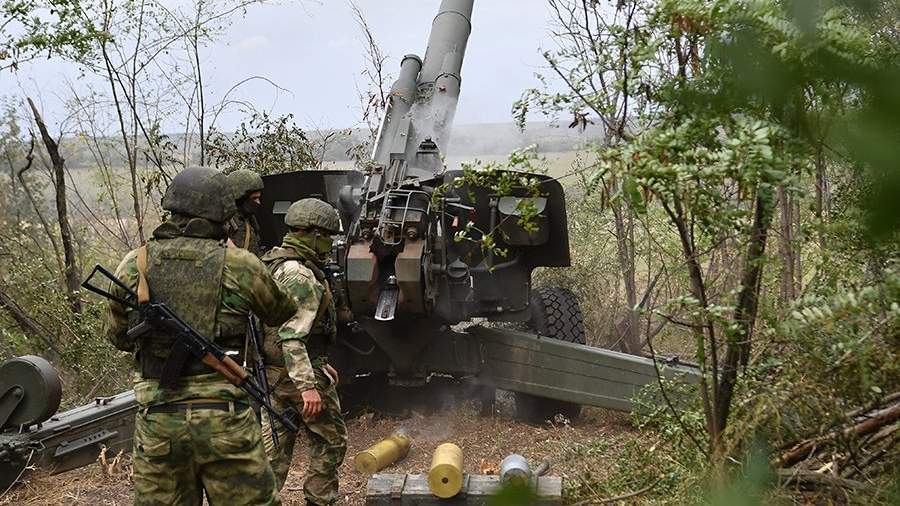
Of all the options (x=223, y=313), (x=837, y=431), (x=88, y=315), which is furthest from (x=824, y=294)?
(x=88, y=315)

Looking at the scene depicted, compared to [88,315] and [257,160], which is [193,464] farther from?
[257,160]

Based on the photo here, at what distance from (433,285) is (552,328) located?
1.63m

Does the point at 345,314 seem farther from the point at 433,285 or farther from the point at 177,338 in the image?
the point at 177,338

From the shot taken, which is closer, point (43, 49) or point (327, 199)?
point (327, 199)

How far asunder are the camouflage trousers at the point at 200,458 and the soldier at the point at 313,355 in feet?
3.30

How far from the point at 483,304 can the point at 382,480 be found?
2.72 metres

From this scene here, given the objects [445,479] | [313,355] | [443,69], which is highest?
[443,69]

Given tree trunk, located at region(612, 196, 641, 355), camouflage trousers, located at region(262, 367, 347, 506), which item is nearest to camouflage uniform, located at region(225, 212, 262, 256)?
camouflage trousers, located at region(262, 367, 347, 506)

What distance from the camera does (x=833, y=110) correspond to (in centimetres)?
110

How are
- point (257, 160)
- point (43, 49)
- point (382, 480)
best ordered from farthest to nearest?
1. point (257, 160)
2. point (43, 49)
3. point (382, 480)

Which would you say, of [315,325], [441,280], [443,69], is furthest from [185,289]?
[443,69]

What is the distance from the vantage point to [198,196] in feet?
13.0

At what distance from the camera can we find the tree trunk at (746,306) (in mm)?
3160

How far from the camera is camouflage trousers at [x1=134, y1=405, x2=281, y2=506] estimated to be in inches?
152
